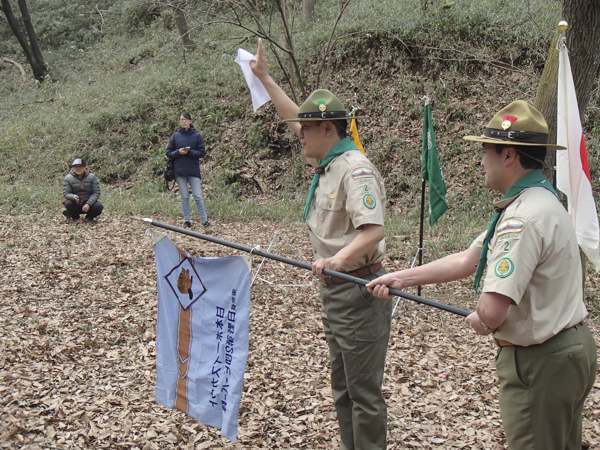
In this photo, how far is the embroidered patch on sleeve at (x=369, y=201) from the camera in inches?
107

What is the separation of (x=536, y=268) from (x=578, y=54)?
4515 millimetres

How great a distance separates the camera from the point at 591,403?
4.22 metres

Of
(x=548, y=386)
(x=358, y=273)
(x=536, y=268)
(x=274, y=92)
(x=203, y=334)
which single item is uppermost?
(x=274, y=92)

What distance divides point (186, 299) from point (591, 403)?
11.5 feet

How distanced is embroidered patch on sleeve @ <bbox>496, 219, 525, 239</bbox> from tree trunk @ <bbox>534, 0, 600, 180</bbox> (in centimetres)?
397

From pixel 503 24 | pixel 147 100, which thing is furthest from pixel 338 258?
pixel 147 100

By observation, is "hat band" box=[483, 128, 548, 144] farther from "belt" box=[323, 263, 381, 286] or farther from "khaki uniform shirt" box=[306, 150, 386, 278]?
"belt" box=[323, 263, 381, 286]

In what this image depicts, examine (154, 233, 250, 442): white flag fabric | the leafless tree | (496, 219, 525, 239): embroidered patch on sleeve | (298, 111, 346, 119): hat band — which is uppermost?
the leafless tree

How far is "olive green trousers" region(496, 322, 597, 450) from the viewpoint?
2076mm

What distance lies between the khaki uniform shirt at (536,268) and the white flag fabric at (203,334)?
1563mm

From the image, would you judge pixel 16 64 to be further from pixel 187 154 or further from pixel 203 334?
pixel 203 334

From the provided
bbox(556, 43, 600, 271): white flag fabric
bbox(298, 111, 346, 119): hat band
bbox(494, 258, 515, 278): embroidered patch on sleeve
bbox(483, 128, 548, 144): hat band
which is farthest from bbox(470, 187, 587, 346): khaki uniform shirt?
bbox(556, 43, 600, 271): white flag fabric

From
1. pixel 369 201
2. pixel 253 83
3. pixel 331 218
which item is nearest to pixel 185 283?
pixel 331 218

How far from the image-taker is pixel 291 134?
14.0 metres
